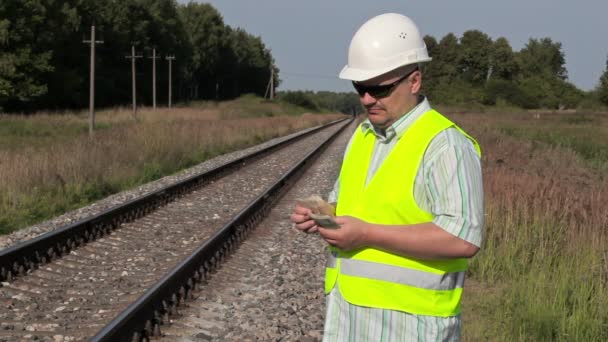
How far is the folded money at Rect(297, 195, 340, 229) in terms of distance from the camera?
2.03m

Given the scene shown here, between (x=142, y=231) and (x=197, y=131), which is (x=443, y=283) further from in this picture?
(x=197, y=131)

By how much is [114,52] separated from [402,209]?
8460 cm

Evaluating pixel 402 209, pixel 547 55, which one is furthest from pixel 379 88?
pixel 547 55

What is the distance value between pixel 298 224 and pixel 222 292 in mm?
4106

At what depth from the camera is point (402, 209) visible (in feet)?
6.64

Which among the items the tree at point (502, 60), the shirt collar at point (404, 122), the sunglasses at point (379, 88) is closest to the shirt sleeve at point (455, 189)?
the shirt collar at point (404, 122)

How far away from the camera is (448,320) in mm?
2086

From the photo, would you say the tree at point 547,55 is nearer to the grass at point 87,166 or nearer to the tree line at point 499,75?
the tree line at point 499,75

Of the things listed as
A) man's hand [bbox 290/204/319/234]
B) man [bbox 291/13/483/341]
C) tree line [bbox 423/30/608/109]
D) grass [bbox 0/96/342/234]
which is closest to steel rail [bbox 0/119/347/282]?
grass [bbox 0/96/342/234]

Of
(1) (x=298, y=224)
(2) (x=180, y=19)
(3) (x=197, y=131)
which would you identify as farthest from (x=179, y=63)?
(1) (x=298, y=224)

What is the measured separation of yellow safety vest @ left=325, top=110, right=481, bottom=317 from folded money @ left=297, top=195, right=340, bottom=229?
0.33 ft

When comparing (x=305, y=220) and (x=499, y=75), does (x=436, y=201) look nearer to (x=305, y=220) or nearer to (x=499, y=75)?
(x=305, y=220)

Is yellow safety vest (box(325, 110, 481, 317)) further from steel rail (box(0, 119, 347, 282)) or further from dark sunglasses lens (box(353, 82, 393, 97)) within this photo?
steel rail (box(0, 119, 347, 282))

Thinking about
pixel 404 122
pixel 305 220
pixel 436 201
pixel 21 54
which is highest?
pixel 21 54
